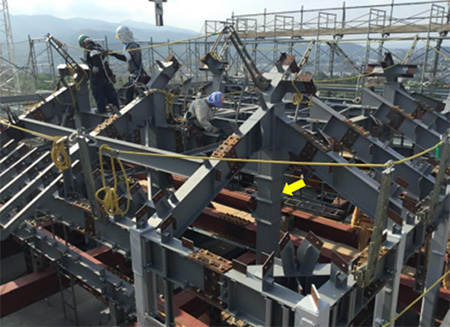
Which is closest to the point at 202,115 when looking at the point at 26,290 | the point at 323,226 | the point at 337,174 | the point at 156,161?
the point at 156,161

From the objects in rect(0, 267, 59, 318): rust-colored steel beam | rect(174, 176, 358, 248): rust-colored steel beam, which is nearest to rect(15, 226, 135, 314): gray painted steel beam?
rect(0, 267, 59, 318): rust-colored steel beam

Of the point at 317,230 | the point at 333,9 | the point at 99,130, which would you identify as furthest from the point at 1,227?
the point at 333,9

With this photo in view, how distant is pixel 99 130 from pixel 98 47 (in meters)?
3.24

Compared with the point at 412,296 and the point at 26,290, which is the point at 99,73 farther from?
the point at 412,296

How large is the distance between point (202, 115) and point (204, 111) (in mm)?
90

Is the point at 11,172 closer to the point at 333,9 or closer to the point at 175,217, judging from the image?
the point at 175,217

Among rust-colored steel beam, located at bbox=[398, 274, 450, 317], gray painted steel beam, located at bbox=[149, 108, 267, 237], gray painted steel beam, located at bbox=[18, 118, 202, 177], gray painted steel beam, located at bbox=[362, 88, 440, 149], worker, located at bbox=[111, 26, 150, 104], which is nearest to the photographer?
gray painted steel beam, located at bbox=[149, 108, 267, 237]

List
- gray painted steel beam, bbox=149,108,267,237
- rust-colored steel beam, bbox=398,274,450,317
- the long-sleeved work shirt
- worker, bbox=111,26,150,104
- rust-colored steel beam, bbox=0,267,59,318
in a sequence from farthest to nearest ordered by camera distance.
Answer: worker, bbox=111,26,150,104
the long-sleeved work shirt
rust-colored steel beam, bbox=398,274,450,317
rust-colored steel beam, bbox=0,267,59,318
gray painted steel beam, bbox=149,108,267,237

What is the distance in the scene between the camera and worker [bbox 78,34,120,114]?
8.75 metres

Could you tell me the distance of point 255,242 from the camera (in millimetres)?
7578

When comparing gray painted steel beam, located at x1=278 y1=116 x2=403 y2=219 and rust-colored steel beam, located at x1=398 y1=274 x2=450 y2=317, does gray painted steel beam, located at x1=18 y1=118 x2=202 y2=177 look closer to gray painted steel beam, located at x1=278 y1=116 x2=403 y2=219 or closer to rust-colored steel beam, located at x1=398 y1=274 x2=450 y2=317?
gray painted steel beam, located at x1=278 y1=116 x2=403 y2=219

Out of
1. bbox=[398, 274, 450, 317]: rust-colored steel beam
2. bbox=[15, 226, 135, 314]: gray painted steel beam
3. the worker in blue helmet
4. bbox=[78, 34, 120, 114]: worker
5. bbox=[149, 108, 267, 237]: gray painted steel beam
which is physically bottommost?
bbox=[398, 274, 450, 317]: rust-colored steel beam

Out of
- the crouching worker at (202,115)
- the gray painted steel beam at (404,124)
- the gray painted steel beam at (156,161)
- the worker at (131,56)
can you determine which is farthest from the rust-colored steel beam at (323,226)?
the worker at (131,56)

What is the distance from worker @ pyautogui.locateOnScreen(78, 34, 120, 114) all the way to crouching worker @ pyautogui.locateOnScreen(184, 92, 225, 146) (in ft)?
9.33
